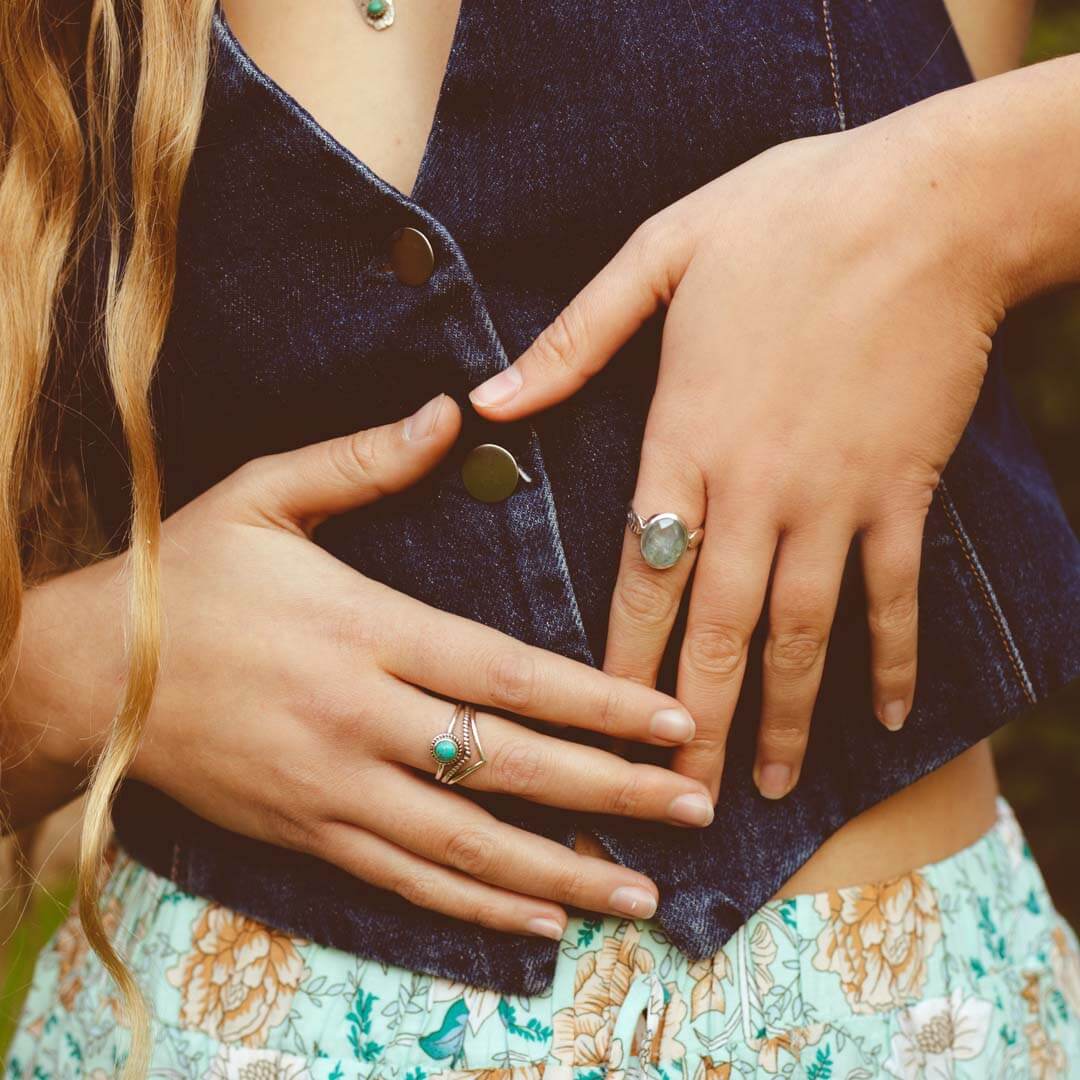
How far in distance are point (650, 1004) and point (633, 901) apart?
10 cm

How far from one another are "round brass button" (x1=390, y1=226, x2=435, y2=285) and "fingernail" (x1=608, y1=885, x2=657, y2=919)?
51 centimetres

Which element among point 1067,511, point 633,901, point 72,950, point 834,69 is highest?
point 834,69

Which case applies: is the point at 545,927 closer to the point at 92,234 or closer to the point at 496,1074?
the point at 496,1074

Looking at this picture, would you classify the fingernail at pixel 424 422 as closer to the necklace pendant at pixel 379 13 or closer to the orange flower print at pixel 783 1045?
the necklace pendant at pixel 379 13

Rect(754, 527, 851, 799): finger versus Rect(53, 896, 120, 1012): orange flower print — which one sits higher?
Rect(754, 527, 851, 799): finger

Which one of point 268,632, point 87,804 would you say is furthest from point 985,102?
point 87,804

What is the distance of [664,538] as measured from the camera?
815 millimetres

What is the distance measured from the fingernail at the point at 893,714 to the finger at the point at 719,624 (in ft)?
0.42

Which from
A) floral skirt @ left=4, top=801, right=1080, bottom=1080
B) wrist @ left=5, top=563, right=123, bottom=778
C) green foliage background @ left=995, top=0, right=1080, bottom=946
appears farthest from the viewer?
green foliage background @ left=995, top=0, right=1080, bottom=946

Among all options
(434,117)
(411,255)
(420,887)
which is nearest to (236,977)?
(420,887)

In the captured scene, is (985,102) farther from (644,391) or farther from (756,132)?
(644,391)

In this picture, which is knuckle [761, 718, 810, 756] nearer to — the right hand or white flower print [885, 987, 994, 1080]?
the right hand

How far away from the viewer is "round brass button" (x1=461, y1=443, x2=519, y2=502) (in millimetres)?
867

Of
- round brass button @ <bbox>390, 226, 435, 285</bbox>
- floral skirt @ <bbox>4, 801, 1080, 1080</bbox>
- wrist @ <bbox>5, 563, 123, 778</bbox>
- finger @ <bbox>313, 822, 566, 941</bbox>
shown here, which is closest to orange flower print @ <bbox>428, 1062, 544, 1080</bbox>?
floral skirt @ <bbox>4, 801, 1080, 1080</bbox>
